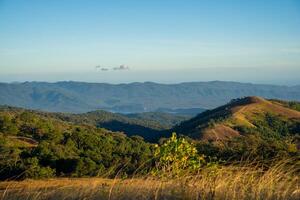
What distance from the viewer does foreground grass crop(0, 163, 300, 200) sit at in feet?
17.1

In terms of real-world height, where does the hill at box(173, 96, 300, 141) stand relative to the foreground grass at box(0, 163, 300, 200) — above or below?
below

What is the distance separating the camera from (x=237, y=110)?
117 meters

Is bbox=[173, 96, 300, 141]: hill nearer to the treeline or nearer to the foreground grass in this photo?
the treeline

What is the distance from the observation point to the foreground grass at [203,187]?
5199mm

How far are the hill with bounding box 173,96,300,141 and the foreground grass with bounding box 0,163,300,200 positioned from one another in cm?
7320

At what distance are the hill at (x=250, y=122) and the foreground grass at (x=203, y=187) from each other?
240ft

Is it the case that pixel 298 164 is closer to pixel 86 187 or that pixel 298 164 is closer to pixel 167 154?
pixel 86 187

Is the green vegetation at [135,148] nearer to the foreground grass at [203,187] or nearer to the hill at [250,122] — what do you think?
the hill at [250,122]

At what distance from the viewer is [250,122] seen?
108188 mm

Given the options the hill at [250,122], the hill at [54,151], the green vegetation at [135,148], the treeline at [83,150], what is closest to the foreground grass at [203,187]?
the green vegetation at [135,148]

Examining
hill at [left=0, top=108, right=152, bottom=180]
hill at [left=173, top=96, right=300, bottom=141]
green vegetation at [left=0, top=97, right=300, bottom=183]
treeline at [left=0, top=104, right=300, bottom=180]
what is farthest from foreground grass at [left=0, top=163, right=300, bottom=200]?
hill at [left=173, top=96, right=300, bottom=141]

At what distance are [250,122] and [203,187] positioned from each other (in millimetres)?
106017

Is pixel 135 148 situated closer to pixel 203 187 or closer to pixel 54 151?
pixel 54 151

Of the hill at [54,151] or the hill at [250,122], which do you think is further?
the hill at [250,122]
